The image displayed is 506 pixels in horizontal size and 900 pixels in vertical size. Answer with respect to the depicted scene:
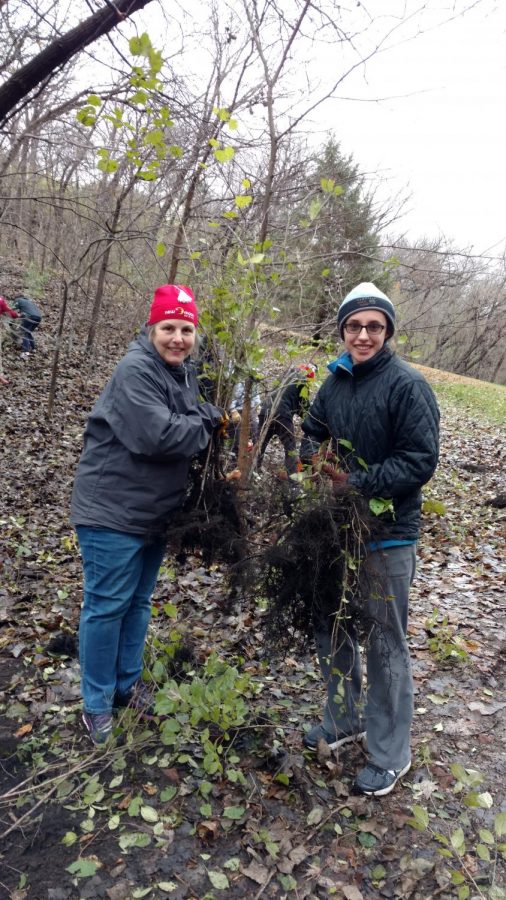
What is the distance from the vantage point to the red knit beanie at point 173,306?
2.66m

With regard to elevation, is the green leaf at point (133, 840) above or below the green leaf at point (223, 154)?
below

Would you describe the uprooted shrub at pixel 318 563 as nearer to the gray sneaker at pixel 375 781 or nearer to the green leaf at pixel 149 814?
the gray sneaker at pixel 375 781

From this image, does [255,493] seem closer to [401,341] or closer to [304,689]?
[401,341]

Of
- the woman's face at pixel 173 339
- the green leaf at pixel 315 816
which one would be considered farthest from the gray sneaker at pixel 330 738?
the woman's face at pixel 173 339

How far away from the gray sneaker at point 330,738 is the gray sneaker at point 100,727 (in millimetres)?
1011

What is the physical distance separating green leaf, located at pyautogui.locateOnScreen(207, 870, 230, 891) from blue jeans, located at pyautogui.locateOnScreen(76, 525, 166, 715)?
93 cm

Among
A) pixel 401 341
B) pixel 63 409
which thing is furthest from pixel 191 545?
pixel 63 409

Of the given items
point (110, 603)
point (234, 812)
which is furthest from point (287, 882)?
point (110, 603)

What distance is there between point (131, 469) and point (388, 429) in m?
1.15

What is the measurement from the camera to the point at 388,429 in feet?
8.13

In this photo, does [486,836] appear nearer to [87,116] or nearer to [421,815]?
[421,815]

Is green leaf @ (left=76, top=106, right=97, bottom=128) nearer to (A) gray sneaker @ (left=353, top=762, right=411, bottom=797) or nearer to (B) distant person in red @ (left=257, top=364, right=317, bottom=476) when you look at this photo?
(B) distant person in red @ (left=257, top=364, right=317, bottom=476)

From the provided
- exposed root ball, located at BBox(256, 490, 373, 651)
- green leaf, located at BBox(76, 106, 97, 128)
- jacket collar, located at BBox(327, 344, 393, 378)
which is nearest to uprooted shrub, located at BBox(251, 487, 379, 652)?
exposed root ball, located at BBox(256, 490, 373, 651)

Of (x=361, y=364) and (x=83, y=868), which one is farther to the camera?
(x=361, y=364)
